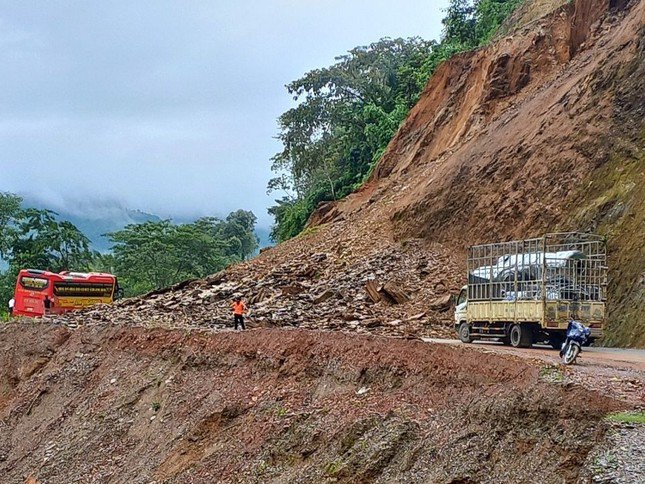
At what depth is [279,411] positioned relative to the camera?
519 inches

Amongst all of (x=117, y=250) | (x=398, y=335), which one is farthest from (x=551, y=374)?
(x=117, y=250)

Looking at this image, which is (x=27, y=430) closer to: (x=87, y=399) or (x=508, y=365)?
(x=87, y=399)

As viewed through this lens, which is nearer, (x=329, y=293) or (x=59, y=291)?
(x=329, y=293)

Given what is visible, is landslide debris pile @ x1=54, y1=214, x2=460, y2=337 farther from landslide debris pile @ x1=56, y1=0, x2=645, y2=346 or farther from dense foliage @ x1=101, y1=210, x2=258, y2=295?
dense foliage @ x1=101, y1=210, x2=258, y2=295

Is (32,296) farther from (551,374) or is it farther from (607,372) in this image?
(551,374)

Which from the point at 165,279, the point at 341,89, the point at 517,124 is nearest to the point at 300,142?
the point at 341,89

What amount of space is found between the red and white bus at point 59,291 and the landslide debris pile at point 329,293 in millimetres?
7091

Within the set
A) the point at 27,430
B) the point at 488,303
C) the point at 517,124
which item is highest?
the point at 517,124

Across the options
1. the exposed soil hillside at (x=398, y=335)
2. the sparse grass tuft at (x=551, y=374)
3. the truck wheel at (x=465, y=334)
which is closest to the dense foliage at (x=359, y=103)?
the exposed soil hillside at (x=398, y=335)

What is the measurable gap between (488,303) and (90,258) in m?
38.8

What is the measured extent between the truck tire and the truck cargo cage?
0.68 meters

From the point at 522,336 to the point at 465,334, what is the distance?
8.73 feet

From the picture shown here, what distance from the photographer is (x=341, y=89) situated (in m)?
50.0

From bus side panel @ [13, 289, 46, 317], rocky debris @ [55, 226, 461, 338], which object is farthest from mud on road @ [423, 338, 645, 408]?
bus side panel @ [13, 289, 46, 317]
